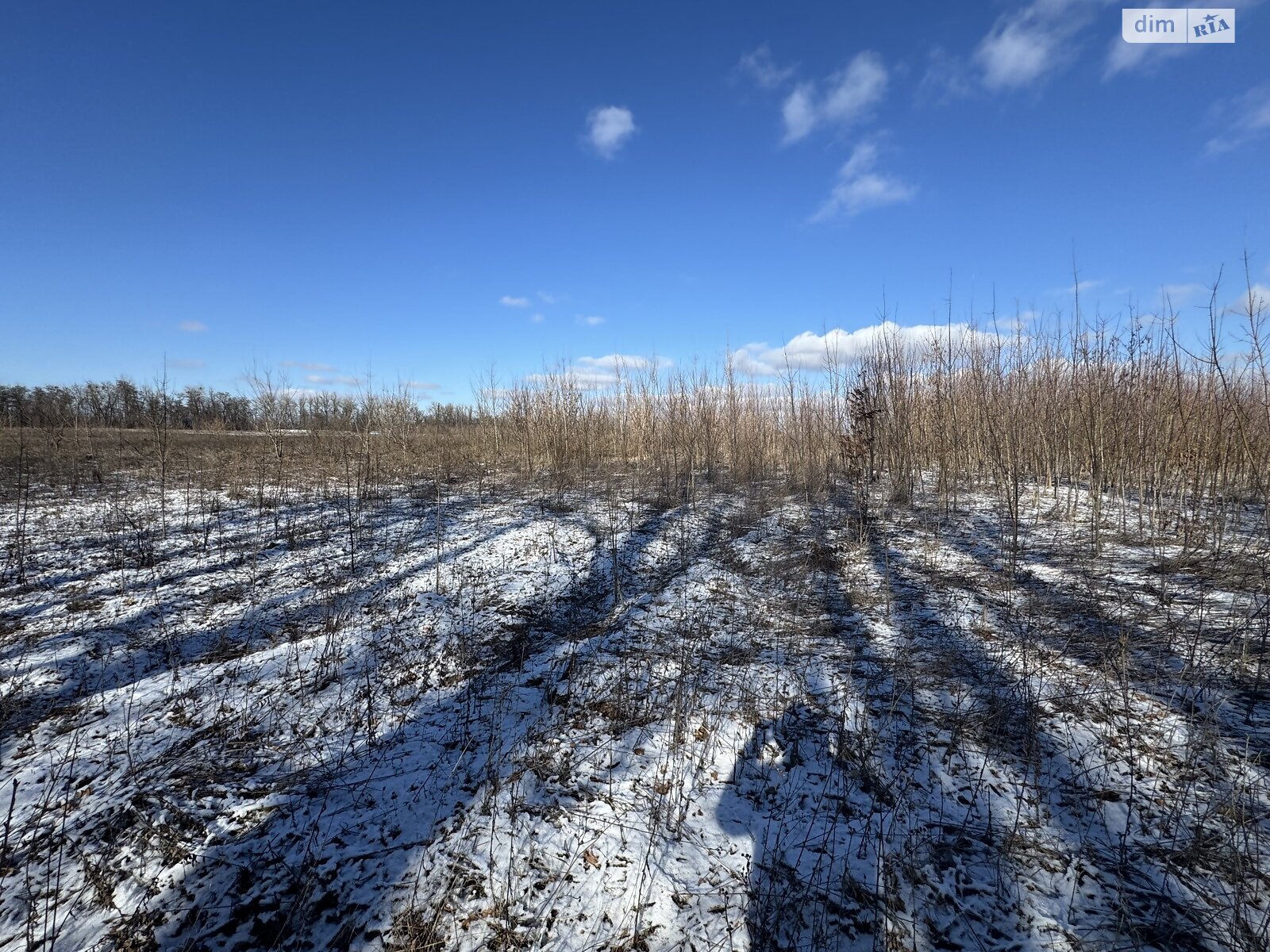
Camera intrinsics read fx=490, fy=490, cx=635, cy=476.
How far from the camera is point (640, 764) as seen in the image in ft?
7.17

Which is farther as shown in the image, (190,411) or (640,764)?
(190,411)

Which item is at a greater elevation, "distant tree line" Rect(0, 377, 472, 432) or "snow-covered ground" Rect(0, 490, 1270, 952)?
"distant tree line" Rect(0, 377, 472, 432)

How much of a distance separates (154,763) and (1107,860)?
3.75m

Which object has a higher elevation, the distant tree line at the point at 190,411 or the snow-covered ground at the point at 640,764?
the distant tree line at the point at 190,411

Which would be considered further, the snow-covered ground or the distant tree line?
the distant tree line

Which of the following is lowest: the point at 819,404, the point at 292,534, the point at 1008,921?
the point at 1008,921

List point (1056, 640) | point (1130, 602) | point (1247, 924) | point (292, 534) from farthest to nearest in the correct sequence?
point (292, 534)
point (1130, 602)
point (1056, 640)
point (1247, 924)

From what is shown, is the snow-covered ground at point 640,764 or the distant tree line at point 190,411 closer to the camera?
the snow-covered ground at point 640,764

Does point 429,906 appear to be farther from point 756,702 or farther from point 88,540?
point 88,540

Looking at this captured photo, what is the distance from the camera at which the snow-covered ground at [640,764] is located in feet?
5.05

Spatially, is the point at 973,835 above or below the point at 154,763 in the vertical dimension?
below

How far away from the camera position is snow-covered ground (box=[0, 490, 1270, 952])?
154cm

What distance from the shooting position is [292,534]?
5.88 meters

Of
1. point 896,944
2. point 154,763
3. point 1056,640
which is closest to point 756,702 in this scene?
point 896,944
